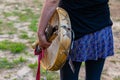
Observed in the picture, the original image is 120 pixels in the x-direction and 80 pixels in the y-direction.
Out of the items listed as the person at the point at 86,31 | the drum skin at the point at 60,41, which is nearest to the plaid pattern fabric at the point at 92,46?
the person at the point at 86,31

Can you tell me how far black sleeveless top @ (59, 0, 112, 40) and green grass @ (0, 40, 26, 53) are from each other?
7.60 feet

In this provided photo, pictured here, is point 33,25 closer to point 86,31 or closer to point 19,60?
point 19,60

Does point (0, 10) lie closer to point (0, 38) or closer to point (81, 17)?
point (0, 38)

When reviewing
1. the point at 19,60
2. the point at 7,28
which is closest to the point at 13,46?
the point at 19,60

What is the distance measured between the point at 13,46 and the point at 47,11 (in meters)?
2.55

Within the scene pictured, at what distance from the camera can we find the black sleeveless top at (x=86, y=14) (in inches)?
73.2

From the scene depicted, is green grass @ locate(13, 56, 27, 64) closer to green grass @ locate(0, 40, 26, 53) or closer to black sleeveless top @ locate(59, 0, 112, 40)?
green grass @ locate(0, 40, 26, 53)

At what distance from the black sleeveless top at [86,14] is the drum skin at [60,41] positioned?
55 millimetres

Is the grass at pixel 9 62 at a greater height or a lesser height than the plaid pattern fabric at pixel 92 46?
lesser

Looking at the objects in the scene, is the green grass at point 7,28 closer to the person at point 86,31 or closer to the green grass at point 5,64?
the green grass at point 5,64

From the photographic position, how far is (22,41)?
14.8ft

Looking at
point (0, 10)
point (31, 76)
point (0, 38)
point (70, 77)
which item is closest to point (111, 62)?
point (31, 76)

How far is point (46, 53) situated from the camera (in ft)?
6.61

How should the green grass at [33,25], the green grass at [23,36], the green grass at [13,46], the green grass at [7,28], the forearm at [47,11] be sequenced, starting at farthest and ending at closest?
the green grass at [33,25]
the green grass at [7,28]
the green grass at [23,36]
the green grass at [13,46]
the forearm at [47,11]
